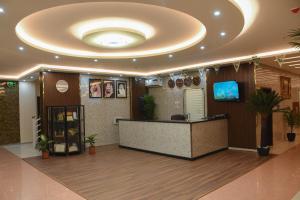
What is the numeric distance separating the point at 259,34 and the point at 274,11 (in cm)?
110

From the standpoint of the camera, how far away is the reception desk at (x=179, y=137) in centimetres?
570

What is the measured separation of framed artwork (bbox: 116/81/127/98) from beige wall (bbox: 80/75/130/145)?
0.65 ft

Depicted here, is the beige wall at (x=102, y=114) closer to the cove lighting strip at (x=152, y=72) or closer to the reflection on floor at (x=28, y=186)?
the cove lighting strip at (x=152, y=72)

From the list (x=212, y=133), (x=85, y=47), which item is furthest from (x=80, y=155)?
(x=212, y=133)

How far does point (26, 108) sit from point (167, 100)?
19.5 feet

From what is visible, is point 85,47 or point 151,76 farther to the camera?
point 151,76

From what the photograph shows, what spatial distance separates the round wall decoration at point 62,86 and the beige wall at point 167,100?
3.59 meters

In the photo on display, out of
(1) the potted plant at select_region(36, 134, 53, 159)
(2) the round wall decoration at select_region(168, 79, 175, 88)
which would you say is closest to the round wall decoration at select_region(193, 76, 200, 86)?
(2) the round wall decoration at select_region(168, 79, 175, 88)

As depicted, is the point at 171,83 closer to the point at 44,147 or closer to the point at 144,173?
the point at 144,173

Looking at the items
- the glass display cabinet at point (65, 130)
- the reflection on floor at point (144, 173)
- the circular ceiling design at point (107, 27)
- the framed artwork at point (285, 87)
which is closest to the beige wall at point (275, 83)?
the framed artwork at point (285, 87)

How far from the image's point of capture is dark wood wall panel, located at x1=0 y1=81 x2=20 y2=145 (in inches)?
357

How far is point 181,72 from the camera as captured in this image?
8234 mm

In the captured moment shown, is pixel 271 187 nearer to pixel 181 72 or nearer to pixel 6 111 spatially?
pixel 181 72

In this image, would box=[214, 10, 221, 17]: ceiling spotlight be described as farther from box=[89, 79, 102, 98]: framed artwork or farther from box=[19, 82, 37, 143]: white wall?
box=[19, 82, 37, 143]: white wall
